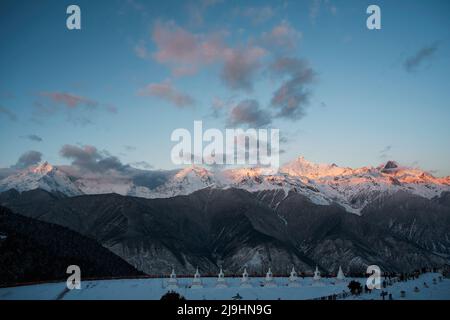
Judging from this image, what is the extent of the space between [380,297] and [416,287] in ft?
53.0

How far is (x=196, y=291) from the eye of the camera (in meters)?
129

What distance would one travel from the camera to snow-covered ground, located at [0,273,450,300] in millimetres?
121188

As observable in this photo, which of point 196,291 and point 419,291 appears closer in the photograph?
point 419,291

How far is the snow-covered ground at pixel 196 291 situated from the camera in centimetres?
12119

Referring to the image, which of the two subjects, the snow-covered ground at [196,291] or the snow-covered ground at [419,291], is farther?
the snow-covered ground at [196,291]

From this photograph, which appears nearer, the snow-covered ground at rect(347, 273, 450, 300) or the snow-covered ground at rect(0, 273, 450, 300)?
the snow-covered ground at rect(347, 273, 450, 300)

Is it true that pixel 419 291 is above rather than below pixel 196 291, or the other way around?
above

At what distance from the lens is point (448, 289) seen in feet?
396

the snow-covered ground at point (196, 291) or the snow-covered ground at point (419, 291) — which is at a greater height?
the snow-covered ground at point (419, 291)

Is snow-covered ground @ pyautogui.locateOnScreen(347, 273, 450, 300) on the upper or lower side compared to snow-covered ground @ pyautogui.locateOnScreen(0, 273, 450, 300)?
upper
